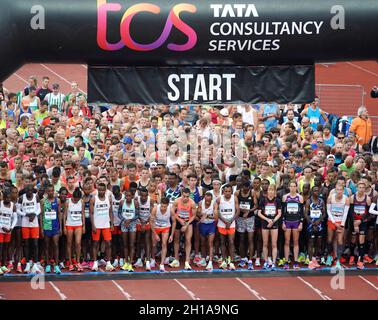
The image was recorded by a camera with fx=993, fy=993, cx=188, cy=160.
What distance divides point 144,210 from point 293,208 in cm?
250

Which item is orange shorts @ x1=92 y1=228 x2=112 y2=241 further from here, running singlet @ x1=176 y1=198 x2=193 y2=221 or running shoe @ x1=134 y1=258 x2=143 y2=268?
running singlet @ x1=176 y1=198 x2=193 y2=221

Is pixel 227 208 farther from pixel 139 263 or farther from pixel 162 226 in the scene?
pixel 139 263

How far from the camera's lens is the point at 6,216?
16094 millimetres

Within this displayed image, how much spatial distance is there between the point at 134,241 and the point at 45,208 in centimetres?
166

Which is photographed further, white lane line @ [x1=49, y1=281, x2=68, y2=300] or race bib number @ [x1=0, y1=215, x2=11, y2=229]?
race bib number @ [x1=0, y1=215, x2=11, y2=229]

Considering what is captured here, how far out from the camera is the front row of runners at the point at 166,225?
53.7ft

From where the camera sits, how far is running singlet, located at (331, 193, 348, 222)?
54.9ft

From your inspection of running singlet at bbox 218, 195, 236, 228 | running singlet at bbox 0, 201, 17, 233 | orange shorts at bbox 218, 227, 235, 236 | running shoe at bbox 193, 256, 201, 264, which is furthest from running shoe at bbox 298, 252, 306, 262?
running singlet at bbox 0, 201, 17, 233

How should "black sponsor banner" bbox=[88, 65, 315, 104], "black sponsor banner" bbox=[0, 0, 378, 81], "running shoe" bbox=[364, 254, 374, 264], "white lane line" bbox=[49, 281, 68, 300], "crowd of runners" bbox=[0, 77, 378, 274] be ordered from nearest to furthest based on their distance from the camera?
"black sponsor banner" bbox=[0, 0, 378, 81]
"black sponsor banner" bbox=[88, 65, 315, 104]
"white lane line" bbox=[49, 281, 68, 300]
"crowd of runners" bbox=[0, 77, 378, 274]
"running shoe" bbox=[364, 254, 374, 264]

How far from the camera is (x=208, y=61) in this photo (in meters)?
10.2

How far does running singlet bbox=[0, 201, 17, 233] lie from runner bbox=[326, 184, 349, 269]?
5273 millimetres

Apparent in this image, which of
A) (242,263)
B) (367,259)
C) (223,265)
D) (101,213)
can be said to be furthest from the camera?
(367,259)

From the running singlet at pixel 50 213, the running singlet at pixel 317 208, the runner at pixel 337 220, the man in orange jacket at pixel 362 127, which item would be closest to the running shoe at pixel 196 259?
the running singlet at pixel 317 208

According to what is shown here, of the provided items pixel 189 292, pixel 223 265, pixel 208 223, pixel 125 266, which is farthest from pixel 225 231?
pixel 125 266
